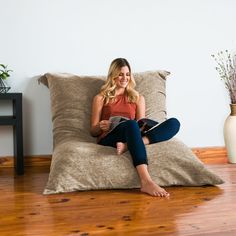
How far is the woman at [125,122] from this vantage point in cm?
263

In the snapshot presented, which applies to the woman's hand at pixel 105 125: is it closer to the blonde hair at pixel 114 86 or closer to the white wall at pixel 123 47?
Result: the blonde hair at pixel 114 86

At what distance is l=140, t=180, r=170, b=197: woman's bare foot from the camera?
252 centimetres

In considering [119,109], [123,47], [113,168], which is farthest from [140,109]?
[123,47]

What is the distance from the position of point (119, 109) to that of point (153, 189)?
765 mm

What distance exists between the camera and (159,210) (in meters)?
2.23

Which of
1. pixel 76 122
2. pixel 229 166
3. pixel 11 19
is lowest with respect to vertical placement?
pixel 229 166

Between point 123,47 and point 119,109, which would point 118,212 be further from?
point 123,47

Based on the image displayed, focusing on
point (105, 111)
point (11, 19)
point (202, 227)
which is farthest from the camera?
point (11, 19)

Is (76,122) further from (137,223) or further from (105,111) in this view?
(137,223)

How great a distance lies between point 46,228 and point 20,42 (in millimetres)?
1988

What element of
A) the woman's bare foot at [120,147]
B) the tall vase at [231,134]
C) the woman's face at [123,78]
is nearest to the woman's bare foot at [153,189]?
the woman's bare foot at [120,147]

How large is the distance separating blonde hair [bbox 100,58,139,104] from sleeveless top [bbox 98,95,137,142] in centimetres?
3

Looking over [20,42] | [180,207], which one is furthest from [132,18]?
[180,207]

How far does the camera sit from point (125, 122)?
2.76m
